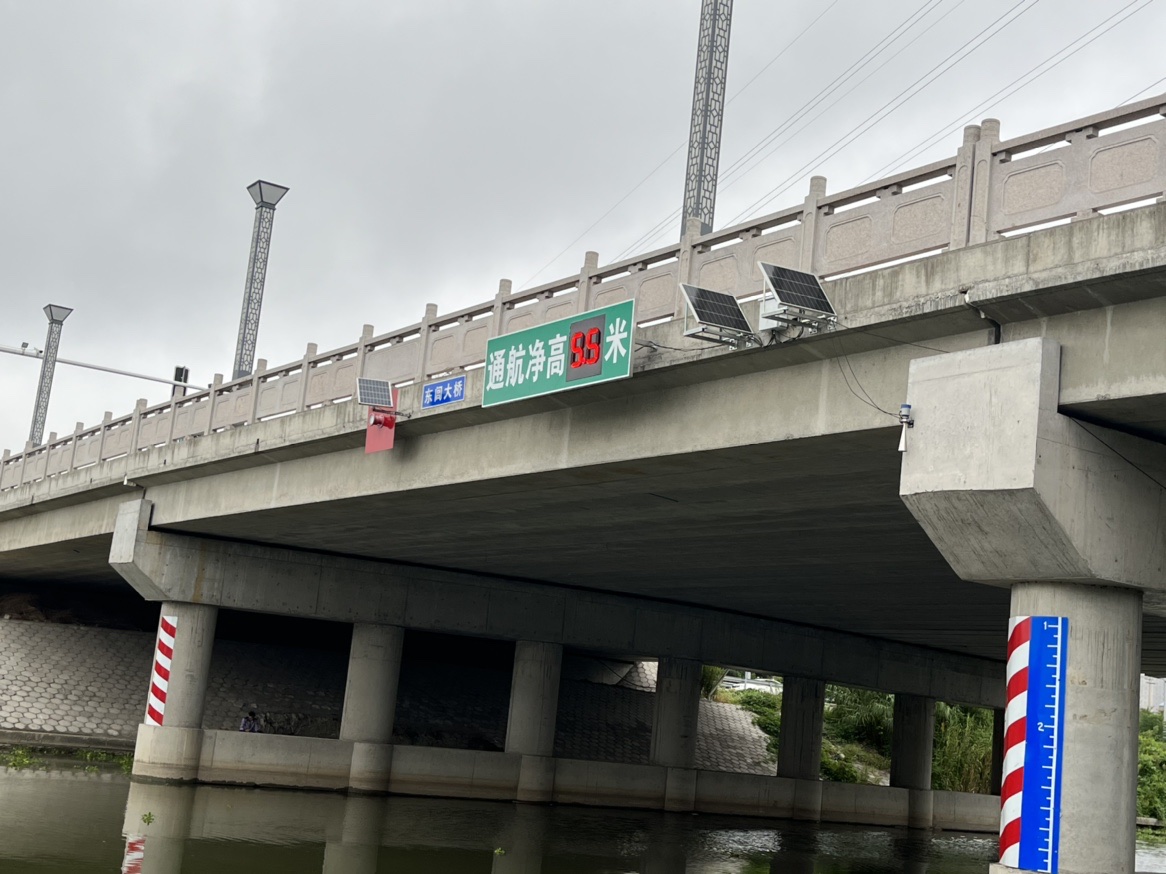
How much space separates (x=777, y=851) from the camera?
25016mm

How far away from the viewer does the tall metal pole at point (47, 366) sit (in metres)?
51.2

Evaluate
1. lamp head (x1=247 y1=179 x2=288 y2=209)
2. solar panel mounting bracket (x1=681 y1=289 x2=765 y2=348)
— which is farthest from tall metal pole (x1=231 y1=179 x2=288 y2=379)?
solar panel mounting bracket (x1=681 y1=289 x2=765 y2=348)

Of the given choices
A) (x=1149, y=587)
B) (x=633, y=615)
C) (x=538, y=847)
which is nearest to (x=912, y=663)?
(x=633, y=615)

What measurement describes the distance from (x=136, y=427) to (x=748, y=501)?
53.5ft

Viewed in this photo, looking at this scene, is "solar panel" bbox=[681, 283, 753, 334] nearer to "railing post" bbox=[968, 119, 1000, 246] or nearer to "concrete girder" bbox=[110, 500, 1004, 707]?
"railing post" bbox=[968, 119, 1000, 246]

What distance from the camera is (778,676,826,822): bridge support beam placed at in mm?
35625

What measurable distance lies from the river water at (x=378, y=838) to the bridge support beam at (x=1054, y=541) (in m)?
9.36

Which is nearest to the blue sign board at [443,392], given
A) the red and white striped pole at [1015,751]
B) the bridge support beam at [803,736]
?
the red and white striped pole at [1015,751]

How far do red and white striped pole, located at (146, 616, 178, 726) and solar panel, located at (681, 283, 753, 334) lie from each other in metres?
19.0

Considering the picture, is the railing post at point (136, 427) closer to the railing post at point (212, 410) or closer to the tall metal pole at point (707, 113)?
the railing post at point (212, 410)

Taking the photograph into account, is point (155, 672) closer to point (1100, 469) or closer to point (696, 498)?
point (696, 498)

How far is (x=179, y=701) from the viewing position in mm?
27984

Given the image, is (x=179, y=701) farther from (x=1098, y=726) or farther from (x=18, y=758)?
(x=1098, y=726)

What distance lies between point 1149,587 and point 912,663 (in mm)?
27059
